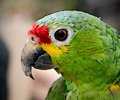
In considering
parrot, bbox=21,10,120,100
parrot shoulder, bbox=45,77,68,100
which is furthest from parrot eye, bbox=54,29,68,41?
parrot shoulder, bbox=45,77,68,100

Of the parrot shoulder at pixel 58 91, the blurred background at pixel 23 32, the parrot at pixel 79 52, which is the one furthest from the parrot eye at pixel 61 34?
the blurred background at pixel 23 32

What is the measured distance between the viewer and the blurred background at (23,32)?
244 centimetres

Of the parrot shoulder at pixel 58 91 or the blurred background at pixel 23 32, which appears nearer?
the parrot shoulder at pixel 58 91

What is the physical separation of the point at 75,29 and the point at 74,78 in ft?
0.72

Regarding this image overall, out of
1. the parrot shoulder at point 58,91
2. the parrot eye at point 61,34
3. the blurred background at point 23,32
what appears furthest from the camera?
the blurred background at point 23,32

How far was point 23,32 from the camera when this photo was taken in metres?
3.96

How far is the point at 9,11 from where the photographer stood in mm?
5359

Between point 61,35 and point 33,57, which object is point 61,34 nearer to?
point 61,35

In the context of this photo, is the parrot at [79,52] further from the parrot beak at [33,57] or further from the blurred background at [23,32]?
the blurred background at [23,32]

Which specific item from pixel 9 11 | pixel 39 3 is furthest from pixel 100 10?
pixel 9 11

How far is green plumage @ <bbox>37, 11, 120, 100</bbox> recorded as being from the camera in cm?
104

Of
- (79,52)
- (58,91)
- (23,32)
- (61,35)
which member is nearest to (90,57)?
(79,52)

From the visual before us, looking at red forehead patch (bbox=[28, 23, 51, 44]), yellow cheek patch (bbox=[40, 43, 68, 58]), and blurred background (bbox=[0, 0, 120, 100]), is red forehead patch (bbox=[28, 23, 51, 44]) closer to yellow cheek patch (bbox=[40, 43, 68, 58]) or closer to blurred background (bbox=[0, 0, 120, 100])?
yellow cheek patch (bbox=[40, 43, 68, 58])

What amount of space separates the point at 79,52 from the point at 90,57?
0.05 metres
